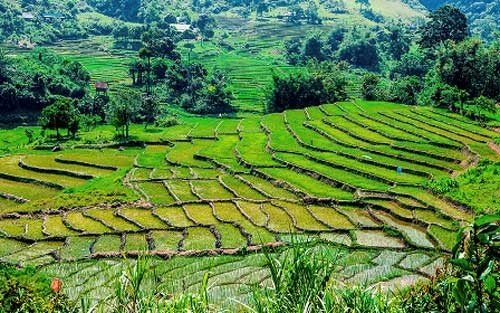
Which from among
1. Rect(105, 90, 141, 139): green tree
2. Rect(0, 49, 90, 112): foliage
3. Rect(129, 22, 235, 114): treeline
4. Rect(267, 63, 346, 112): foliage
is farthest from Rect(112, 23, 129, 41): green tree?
Rect(105, 90, 141, 139): green tree

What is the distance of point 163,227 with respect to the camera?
20953 millimetres

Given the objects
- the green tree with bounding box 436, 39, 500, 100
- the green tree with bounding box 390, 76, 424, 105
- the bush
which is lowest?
the bush

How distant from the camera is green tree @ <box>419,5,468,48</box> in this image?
56.2m

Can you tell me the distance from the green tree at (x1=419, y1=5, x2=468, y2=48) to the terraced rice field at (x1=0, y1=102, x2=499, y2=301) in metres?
24.4

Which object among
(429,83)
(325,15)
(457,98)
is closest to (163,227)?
(457,98)

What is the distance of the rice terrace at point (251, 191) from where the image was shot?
6.61 metres

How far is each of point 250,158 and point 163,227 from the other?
8934 millimetres

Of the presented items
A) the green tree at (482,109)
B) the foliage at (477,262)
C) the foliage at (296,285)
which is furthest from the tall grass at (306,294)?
the green tree at (482,109)

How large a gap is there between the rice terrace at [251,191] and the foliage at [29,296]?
0.21 ft

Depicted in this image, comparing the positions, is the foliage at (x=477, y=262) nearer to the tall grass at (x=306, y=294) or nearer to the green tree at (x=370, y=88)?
the tall grass at (x=306, y=294)

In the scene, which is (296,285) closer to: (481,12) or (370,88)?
(370,88)

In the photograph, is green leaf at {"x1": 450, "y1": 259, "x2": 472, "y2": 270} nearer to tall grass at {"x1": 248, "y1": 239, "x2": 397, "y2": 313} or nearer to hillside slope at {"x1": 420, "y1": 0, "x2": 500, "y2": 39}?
tall grass at {"x1": 248, "y1": 239, "x2": 397, "y2": 313}

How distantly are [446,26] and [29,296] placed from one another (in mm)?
54071

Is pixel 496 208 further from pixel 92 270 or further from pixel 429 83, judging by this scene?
pixel 429 83
